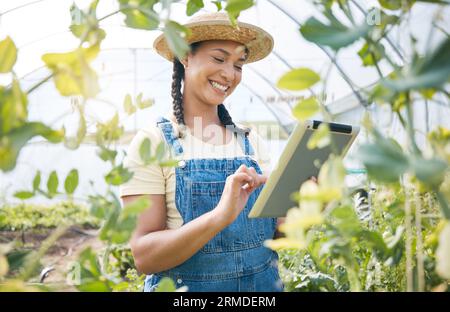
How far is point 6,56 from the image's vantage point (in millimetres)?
429

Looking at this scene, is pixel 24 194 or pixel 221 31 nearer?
pixel 24 194

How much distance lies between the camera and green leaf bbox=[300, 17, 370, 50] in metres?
0.37

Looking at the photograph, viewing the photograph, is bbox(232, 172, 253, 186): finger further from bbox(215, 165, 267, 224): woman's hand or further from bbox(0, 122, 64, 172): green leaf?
bbox(0, 122, 64, 172): green leaf

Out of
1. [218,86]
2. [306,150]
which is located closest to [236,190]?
[306,150]

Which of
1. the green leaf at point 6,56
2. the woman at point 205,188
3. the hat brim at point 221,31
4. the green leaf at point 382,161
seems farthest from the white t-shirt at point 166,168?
the green leaf at point 382,161

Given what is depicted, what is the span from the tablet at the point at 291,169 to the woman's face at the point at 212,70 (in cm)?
48

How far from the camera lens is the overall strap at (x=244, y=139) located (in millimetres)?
1467

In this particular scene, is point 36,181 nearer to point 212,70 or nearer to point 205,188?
point 205,188

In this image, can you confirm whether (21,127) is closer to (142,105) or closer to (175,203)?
(142,105)

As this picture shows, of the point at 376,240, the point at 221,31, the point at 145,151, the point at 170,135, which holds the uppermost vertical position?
the point at 221,31

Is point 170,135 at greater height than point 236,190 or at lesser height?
greater

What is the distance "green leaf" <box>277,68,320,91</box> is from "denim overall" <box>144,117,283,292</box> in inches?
33.2

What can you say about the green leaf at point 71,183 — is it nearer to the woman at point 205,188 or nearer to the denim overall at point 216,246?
the woman at point 205,188

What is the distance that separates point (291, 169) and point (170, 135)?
0.48 meters
